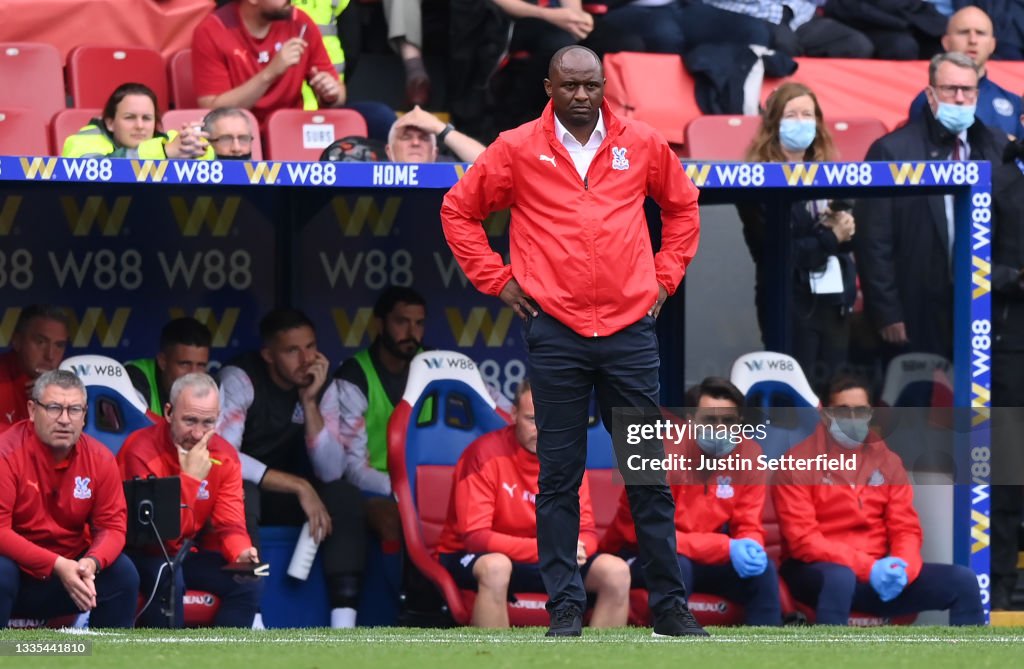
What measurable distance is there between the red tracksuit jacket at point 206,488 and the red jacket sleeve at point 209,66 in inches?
80.8

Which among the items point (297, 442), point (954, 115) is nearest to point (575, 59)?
point (297, 442)

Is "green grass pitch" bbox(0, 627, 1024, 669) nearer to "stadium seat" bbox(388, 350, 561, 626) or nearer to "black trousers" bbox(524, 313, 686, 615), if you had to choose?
"black trousers" bbox(524, 313, 686, 615)

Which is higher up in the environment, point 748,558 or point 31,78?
point 31,78

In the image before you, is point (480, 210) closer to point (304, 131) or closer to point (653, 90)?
point (304, 131)

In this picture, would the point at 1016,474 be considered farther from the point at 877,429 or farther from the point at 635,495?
the point at 635,495

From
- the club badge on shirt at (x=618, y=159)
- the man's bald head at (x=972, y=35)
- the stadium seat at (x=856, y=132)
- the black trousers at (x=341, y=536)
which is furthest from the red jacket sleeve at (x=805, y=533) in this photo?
the man's bald head at (x=972, y=35)

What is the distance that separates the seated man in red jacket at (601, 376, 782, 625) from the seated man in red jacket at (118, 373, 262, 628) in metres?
1.59

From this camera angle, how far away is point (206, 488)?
321 inches

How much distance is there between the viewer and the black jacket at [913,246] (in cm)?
959

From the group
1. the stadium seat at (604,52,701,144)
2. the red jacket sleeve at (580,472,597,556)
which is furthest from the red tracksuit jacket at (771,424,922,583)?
the stadium seat at (604,52,701,144)

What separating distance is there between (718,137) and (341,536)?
2861 millimetres

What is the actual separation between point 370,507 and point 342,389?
563mm

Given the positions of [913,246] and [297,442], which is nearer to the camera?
[297,442]

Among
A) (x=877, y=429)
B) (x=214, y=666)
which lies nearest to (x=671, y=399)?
(x=877, y=429)
